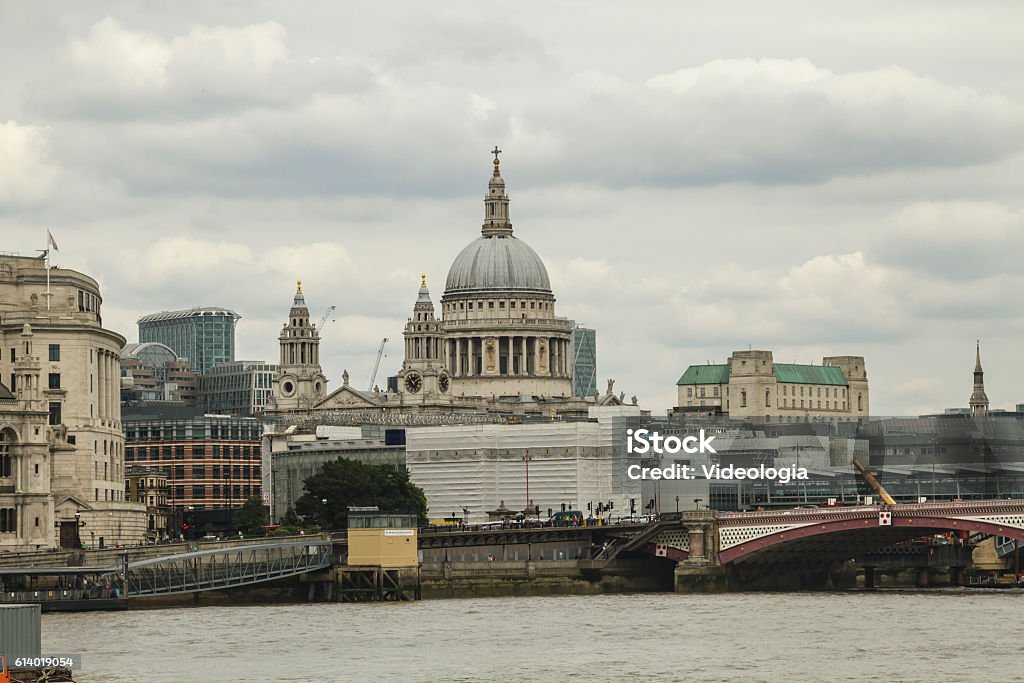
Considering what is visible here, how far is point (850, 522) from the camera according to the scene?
14762 centimetres

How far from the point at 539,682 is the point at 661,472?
93044 mm

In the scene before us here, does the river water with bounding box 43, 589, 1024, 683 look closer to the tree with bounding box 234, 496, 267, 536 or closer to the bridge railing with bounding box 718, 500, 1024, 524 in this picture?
the bridge railing with bounding box 718, 500, 1024, 524

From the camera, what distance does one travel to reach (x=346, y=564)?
5527 inches

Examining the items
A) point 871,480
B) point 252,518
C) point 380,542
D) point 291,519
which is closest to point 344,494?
point 291,519

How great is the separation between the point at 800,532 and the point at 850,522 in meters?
2.79

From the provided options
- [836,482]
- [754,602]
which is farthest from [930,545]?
[754,602]

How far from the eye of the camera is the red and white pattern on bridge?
14612cm

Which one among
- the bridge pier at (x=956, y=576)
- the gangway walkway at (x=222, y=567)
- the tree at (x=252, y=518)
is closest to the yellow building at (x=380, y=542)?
the gangway walkway at (x=222, y=567)

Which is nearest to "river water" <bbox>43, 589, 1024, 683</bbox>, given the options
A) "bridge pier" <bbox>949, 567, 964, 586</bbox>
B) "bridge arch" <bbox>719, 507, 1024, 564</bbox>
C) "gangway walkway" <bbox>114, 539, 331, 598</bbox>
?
"gangway walkway" <bbox>114, 539, 331, 598</bbox>

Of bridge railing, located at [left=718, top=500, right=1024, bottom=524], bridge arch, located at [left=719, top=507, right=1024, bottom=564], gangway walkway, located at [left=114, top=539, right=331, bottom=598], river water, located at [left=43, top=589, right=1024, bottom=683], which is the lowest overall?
river water, located at [left=43, top=589, right=1024, bottom=683]

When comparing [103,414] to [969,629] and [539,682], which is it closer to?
[969,629]

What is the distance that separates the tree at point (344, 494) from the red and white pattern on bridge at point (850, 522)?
24487 millimetres

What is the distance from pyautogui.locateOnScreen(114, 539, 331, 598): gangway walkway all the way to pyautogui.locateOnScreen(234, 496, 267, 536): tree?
38.2 m

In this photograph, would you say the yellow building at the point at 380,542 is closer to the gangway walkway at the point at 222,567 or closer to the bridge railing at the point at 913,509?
the gangway walkway at the point at 222,567
